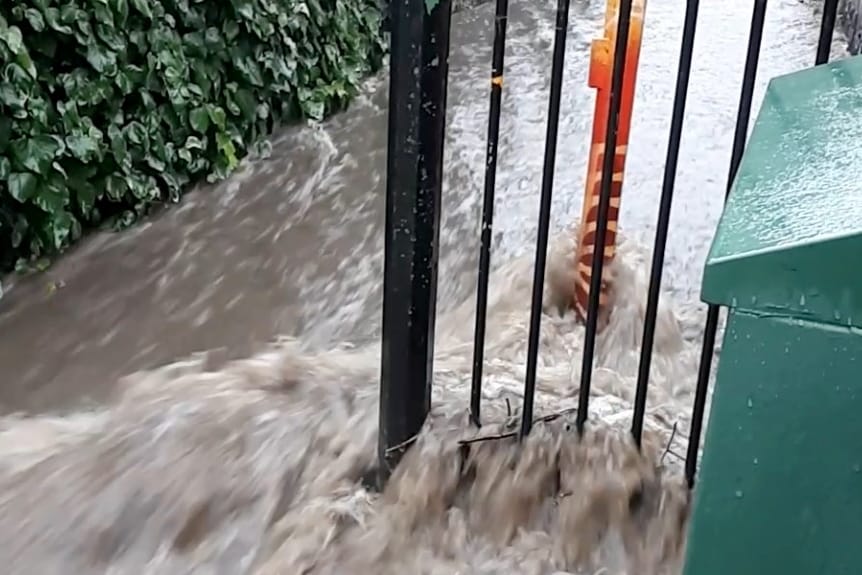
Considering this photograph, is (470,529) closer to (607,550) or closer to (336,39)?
(607,550)

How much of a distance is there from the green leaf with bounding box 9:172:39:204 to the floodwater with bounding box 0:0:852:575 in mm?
448

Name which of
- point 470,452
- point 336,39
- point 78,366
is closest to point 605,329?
point 470,452

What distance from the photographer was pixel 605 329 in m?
3.36

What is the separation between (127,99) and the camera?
4.66 metres

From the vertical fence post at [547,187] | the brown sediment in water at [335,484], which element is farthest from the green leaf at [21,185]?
the vertical fence post at [547,187]

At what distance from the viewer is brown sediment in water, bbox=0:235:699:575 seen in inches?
90.1

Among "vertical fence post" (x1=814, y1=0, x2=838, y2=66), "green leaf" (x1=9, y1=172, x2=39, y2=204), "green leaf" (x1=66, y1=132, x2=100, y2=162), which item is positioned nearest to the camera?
"vertical fence post" (x1=814, y1=0, x2=838, y2=66)

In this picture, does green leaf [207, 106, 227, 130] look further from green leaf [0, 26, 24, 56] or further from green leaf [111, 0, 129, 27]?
green leaf [0, 26, 24, 56]

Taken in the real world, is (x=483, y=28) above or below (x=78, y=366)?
above

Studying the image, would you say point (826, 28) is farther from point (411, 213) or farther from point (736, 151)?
point (411, 213)

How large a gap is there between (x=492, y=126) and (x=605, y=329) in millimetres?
1327

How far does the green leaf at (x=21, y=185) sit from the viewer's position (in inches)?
157

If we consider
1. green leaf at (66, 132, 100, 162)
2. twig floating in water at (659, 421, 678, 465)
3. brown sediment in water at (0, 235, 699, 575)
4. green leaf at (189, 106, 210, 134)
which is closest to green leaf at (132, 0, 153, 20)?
green leaf at (189, 106, 210, 134)

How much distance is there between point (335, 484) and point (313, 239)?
2591 mm
